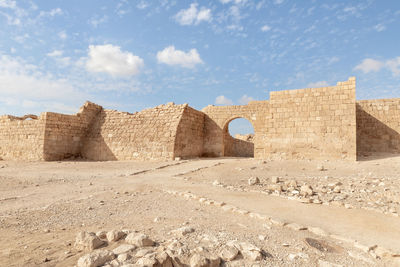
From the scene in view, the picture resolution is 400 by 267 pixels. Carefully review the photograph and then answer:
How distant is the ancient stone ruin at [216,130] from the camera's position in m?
10.2

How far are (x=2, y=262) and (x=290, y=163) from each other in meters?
8.51

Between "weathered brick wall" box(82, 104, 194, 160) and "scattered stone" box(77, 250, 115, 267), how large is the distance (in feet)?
32.2

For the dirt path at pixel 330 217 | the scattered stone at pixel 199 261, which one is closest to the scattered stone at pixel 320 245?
the dirt path at pixel 330 217

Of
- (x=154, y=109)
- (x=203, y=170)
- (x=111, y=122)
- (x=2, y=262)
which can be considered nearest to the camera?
(x=2, y=262)

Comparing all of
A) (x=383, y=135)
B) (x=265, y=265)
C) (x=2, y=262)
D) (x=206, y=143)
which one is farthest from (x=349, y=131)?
(x=2, y=262)

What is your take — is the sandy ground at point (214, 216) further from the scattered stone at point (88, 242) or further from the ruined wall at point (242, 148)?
the ruined wall at point (242, 148)

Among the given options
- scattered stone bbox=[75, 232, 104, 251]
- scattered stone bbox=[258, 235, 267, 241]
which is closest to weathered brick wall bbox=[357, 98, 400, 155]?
scattered stone bbox=[258, 235, 267, 241]

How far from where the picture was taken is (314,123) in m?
10.4

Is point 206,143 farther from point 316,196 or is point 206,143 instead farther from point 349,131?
point 316,196

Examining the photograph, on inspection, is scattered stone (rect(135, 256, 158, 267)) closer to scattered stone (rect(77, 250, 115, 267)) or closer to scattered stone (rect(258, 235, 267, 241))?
scattered stone (rect(77, 250, 115, 267))

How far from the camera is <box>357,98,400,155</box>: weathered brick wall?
12359 millimetres

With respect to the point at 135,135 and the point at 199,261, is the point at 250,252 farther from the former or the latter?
the point at 135,135

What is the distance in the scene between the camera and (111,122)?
14.4 meters

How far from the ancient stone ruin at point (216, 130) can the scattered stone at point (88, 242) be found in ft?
31.2
